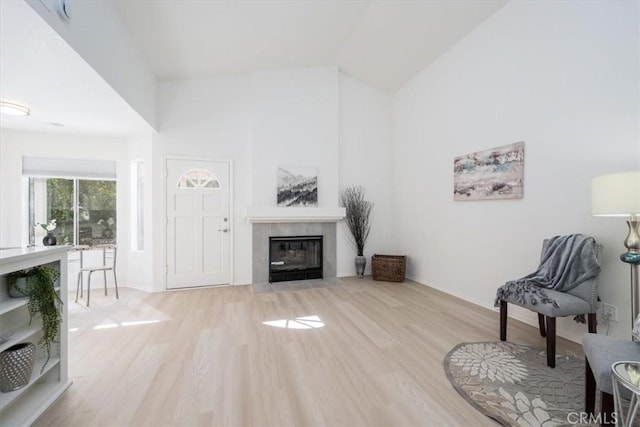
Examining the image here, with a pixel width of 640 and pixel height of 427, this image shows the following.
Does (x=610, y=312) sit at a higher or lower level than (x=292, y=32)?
lower

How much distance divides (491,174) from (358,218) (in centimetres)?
217

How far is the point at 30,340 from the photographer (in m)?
1.76

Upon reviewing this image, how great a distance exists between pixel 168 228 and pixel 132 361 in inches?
92.5

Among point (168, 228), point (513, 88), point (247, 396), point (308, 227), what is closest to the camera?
point (247, 396)

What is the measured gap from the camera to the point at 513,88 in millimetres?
2850

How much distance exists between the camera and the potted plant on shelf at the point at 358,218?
4.72 meters

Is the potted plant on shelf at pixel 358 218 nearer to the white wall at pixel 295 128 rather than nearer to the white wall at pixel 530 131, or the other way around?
the white wall at pixel 295 128

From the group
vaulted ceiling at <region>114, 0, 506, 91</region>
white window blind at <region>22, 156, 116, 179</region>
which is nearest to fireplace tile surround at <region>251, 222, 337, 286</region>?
white window blind at <region>22, 156, 116, 179</region>

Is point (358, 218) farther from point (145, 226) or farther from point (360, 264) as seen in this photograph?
point (145, 226)

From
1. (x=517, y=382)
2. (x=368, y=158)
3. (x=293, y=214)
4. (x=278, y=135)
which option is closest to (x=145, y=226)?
(x=293, y=214)

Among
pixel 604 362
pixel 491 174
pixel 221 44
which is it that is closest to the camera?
pixel 604 362

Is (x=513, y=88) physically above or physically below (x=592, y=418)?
above

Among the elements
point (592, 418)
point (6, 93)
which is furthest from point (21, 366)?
point (592, 418)

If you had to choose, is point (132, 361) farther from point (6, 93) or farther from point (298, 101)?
point (298, 101)
